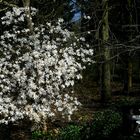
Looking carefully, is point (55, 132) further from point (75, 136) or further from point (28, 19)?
point (28, 19)

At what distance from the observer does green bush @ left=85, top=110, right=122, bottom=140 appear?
539 inches

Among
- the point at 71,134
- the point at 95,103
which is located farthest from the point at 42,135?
the point at 95,103

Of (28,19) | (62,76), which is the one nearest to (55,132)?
(62,76)

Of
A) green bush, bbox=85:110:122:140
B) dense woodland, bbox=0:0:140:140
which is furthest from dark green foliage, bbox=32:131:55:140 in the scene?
green bush, bbox=85:110:122:140

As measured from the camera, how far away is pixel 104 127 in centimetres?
1390

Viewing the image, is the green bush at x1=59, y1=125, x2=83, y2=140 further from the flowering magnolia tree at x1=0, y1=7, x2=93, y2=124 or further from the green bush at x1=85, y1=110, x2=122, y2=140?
the flowering magnolia tree at x1=0, y1=7, x2=93, y2=124

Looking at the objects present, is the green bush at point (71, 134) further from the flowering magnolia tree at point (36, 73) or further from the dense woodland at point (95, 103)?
the flowering magnolia tree at point (36, 73)

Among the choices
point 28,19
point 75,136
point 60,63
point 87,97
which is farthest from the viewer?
point 87,97

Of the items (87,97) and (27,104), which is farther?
(87,97)

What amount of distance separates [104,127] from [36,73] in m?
3.16

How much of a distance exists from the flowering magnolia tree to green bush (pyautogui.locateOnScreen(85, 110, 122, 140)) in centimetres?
188

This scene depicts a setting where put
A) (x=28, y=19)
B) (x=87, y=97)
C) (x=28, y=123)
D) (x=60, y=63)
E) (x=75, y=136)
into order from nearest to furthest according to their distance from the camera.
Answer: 1. (x=75, y=136)
2. (x=60, y=63)
3. (x=28, y=19)
4. (x=28, y=123)
5. (x=87, y=97)

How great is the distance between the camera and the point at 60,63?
49.9ft

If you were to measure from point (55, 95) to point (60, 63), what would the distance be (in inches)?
55.1
